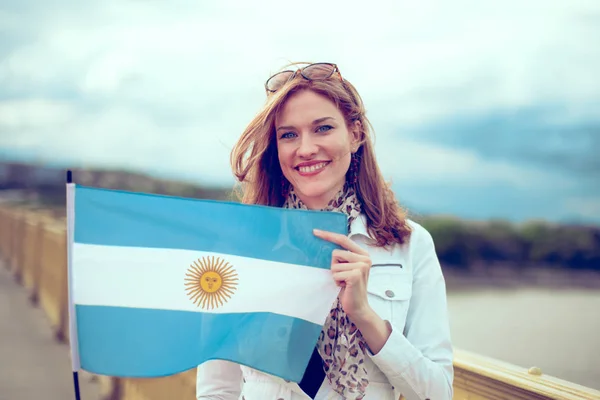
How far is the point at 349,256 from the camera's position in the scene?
2111 mm

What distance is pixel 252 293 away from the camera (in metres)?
2.28

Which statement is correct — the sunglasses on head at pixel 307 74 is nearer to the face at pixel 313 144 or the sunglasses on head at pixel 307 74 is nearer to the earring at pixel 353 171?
the face at pixel 313 144

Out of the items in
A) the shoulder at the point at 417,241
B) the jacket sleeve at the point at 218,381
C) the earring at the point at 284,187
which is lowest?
the jacket sleeve at the point at 218,381

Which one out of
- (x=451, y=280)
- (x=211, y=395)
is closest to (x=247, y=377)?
(x=211, y=395)

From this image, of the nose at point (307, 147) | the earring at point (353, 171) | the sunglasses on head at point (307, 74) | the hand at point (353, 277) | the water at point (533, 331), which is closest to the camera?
the hand at point (353, 277)

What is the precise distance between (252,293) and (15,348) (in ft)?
30.4

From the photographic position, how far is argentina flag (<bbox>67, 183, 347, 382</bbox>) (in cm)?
219

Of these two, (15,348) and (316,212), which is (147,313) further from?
(15,348)

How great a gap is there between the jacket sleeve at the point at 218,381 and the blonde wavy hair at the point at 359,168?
2.18 ft

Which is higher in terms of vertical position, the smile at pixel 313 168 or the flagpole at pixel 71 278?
the smile at pixel 313 168

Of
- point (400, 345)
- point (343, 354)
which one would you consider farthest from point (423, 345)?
point (343, 354)

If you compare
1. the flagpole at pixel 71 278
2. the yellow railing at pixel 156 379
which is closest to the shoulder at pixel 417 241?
the yellow railing at pixel 156 379

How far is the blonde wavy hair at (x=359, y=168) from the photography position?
7.84ft

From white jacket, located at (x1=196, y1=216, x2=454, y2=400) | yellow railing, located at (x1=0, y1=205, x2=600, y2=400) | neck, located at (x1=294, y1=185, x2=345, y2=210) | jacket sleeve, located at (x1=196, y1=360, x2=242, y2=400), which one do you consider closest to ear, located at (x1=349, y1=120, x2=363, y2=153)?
neck, located at (x1=294, y1=185, x2=345, y2=210)
